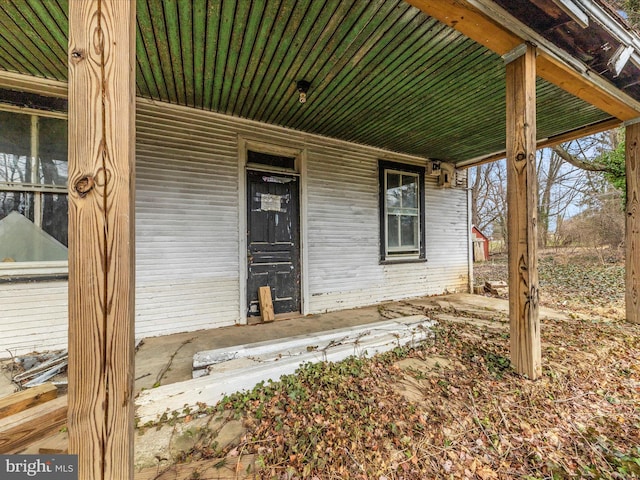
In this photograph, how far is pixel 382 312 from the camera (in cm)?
388

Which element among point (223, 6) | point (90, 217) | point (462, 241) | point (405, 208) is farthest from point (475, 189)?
point (90, 217)

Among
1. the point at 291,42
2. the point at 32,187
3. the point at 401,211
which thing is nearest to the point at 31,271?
the point at 32,187

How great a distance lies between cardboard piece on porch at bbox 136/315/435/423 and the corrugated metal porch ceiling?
2.61 meters

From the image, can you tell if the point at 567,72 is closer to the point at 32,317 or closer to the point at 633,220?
the point at 633,220

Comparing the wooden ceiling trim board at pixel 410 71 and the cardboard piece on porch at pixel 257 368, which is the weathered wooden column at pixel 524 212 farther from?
the cardboard piece on porch at pixel 257 368

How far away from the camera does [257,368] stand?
78.5 inches

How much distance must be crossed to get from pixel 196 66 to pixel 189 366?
2722 mm

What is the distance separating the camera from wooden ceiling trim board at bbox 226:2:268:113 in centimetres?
183

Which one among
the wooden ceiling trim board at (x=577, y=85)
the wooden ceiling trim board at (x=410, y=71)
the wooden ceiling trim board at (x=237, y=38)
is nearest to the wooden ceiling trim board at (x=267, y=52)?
the wooden ceiling trim board at (x=237, y=38)

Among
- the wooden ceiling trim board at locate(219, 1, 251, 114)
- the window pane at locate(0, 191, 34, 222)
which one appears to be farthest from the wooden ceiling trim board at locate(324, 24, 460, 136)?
the window pane at locate(0, 191, 34, 222)

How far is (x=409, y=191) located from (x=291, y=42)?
3.51 metres

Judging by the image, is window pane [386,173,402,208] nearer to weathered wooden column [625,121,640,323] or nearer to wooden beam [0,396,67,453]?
weathered wooden column [625,121,640,323]

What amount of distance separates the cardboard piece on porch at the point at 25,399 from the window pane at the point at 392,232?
4326mm

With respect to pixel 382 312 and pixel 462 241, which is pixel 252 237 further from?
pixel 462 241
